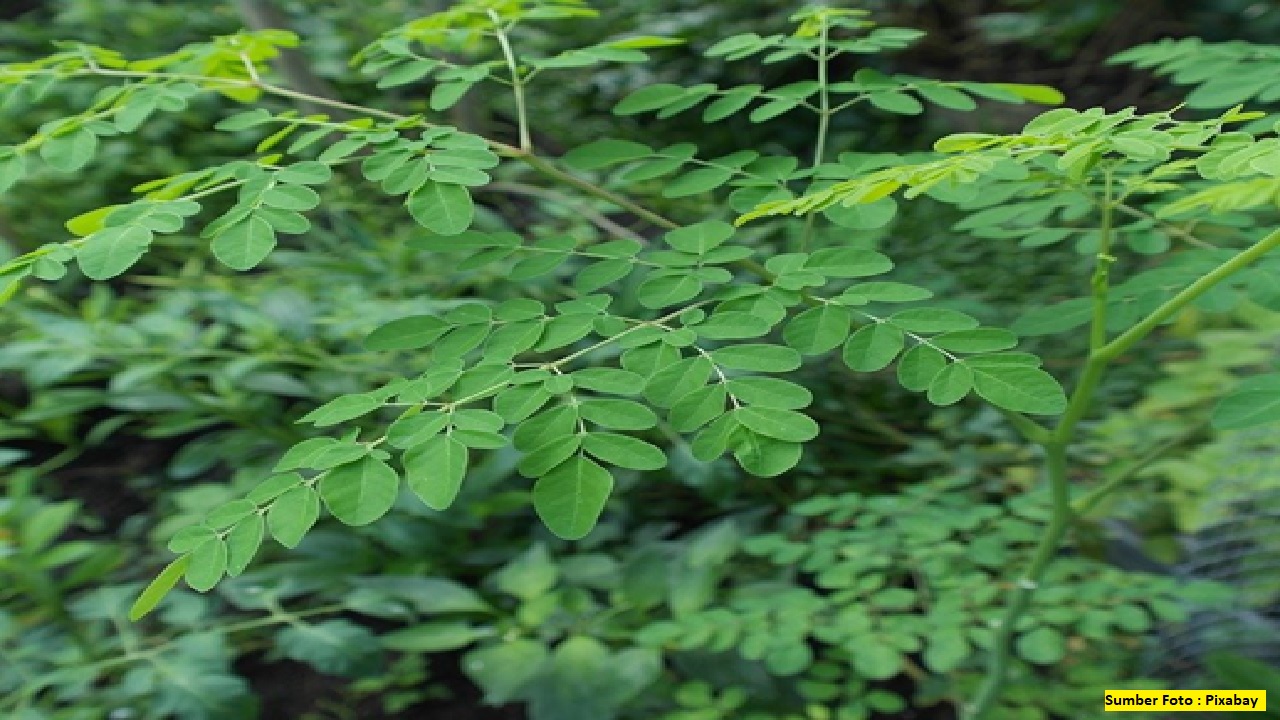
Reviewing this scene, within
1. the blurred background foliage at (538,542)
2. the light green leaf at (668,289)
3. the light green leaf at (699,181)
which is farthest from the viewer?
the blurred background foliage at (538,542)

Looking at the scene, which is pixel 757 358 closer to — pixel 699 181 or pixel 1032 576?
pixel 699 181

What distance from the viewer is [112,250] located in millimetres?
1030

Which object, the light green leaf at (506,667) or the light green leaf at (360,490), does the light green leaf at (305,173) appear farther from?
the light green leaf at (506,667)

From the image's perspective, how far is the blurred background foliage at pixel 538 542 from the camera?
190 cm

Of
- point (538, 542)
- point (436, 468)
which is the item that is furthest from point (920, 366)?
point (538, 542)

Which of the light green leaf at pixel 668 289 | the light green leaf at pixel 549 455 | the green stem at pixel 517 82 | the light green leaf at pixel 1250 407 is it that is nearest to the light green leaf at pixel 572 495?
the light green leaf at pixel 549 455

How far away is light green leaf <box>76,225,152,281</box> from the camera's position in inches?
39.6

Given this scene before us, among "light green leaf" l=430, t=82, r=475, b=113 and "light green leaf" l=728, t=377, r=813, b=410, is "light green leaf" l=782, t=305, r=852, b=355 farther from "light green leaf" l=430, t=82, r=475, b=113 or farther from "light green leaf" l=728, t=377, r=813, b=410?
"light green leaf" l=430, t=82, r=475, b=113

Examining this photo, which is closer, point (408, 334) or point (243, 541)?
point (243, 541)

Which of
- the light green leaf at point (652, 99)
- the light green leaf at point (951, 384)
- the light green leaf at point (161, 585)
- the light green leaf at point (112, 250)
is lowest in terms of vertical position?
the light green leaf at point (161, 585)

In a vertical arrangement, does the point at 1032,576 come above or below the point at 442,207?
below

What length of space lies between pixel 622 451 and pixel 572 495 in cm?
6

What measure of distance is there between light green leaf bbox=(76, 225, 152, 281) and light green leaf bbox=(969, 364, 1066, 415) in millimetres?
834

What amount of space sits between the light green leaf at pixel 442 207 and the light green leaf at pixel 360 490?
277 millimetres
